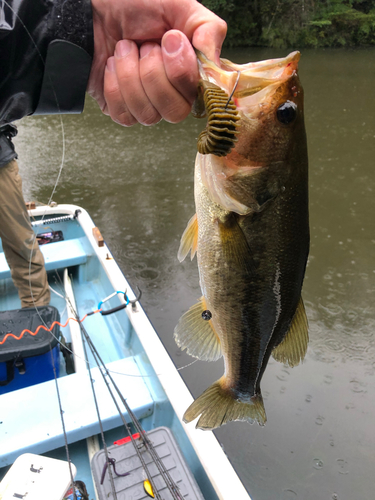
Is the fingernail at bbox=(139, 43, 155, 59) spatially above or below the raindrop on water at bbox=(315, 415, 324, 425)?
above

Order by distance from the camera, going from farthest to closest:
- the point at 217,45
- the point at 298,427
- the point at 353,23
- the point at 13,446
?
the point at 353,23 → the point at 298,427 → the point at 13,446 → the point at 217,45

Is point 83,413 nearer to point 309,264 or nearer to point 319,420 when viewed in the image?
point 319,420

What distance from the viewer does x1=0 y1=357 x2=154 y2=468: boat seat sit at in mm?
2059

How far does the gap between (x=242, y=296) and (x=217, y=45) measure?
0.80 metres

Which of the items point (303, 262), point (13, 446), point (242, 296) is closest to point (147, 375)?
point (13, 446)

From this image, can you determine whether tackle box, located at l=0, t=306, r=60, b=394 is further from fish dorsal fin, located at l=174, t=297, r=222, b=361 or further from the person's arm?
the person's arm

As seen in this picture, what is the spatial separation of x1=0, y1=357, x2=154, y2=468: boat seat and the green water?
129 centimetres

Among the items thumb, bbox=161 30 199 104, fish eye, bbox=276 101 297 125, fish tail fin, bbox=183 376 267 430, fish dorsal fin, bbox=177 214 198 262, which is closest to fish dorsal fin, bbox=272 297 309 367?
fish tail fin, bbox=183 376 267 430

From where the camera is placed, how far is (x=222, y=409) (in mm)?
1418

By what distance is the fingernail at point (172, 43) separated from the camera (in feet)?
3.40

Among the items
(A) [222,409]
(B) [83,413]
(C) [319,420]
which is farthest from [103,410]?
(C) [319,420]

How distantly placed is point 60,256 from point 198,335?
8.70 ft

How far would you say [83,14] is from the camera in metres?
1.14

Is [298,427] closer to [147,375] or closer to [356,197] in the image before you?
[147,375]
